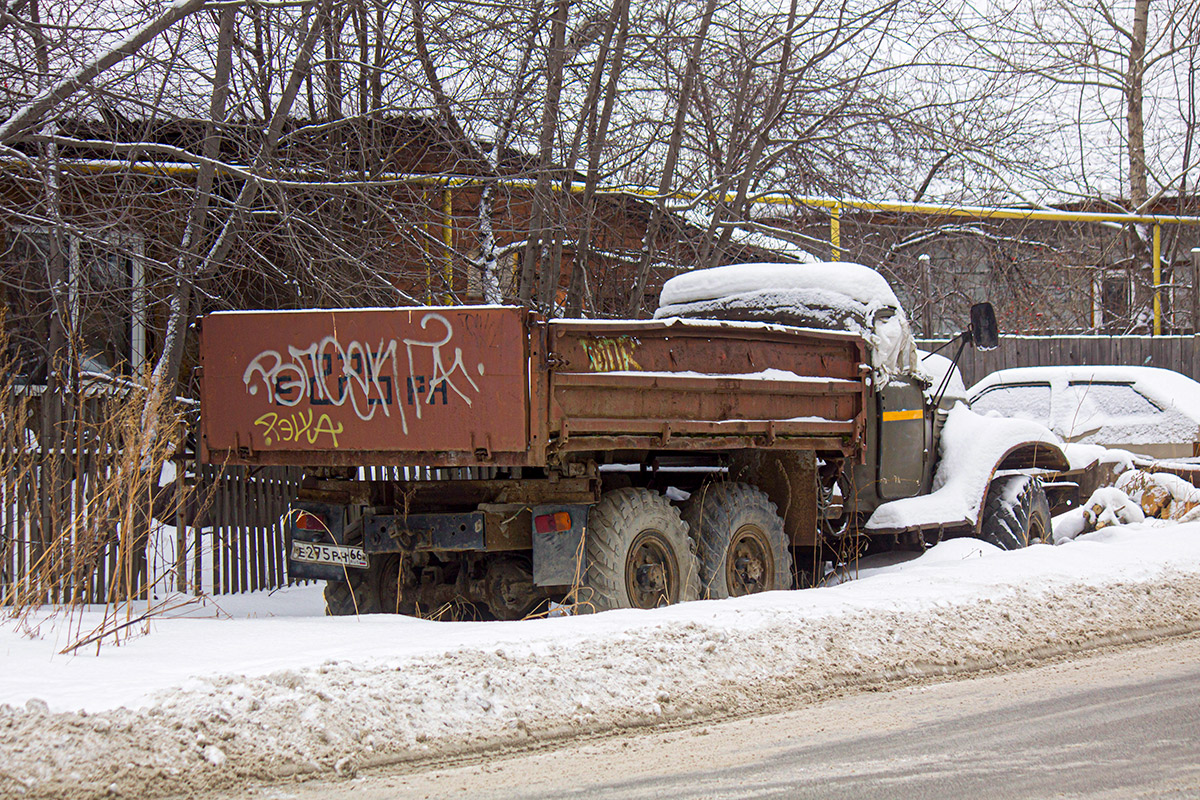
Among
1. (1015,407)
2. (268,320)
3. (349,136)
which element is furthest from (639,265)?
(268,320)

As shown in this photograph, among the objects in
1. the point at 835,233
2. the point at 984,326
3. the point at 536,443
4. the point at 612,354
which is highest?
the point at 835,233

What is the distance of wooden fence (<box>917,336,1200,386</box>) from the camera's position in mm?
17188

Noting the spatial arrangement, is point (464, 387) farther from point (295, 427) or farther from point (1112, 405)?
point (1112, 405)

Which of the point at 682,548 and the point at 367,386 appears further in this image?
the point at 682,548

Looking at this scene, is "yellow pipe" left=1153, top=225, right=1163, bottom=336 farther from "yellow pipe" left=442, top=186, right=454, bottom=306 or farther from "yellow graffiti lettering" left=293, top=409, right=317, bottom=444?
"yellow graffiti lettering" left=293, top=409, right=317, bottom=444

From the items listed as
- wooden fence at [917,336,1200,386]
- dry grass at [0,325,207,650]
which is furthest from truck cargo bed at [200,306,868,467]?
wooden fence at [917,336,1200,386]

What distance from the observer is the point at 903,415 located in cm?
842

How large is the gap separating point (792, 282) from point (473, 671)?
4.71 m

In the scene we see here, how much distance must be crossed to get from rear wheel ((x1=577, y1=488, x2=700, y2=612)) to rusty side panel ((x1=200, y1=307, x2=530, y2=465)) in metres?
0.74

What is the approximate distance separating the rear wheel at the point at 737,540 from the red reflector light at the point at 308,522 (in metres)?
2.22

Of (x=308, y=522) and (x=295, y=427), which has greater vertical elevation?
(x=295, y=427)

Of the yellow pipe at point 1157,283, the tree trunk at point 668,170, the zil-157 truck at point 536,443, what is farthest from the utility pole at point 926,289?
the zil-157 truck at point 536,443

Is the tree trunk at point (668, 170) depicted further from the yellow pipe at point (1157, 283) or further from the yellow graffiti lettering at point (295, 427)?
the yellow pipe at point (1157, 283)

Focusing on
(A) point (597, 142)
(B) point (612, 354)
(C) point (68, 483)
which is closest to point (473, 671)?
(B) point (612, 354)
